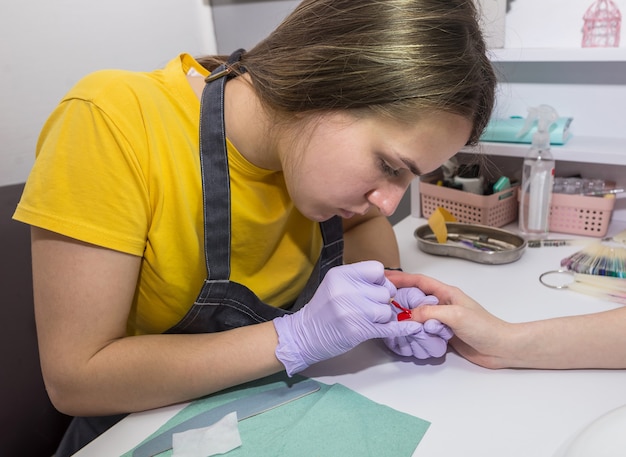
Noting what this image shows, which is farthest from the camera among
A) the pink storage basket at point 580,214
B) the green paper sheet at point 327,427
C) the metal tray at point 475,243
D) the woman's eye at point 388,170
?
the pink storage basket at point 580,214

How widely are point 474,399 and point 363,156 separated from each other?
40 centimetres

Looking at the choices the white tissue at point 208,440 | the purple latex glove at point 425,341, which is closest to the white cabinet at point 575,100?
the purple latex glove at point 425,341

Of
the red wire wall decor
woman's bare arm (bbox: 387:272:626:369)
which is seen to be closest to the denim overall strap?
woman's bare arm (bbox: 387:272:626:369)

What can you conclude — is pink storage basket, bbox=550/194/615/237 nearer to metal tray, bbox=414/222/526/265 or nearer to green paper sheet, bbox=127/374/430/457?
metal tray, bbox=414/222/526/265

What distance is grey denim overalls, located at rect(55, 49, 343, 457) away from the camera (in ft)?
2.92

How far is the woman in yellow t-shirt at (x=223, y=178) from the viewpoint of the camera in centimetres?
75

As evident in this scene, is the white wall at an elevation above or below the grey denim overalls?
above

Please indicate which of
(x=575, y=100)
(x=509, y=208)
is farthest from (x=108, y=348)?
(x=575, y=100)

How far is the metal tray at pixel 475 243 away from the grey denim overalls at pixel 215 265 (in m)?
0.50

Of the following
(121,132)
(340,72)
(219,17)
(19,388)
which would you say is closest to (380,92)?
(340,72)

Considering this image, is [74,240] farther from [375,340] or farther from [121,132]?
[375,340]

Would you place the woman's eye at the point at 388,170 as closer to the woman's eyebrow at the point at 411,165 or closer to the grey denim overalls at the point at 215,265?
the woman's eyebrow at the point at 411,165

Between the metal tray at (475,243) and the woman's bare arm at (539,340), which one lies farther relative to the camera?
the metal tray at (475,243)

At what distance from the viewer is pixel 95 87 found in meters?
0.82
